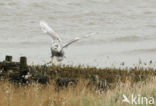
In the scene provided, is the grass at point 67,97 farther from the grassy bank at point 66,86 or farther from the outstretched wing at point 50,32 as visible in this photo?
the outstretched wing at point 50,32

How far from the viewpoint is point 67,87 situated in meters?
11.9

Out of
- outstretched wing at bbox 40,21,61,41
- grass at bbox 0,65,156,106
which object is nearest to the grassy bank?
grass at bbox 0,65,156,106

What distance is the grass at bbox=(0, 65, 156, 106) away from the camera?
9633mm

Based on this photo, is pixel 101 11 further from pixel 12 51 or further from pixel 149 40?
pixel 12 51

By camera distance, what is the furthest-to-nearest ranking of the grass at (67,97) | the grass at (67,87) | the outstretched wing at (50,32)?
the outstretched wing at (50,32)
the grass at (67,87)
the grass at (67,97)

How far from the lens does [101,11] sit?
120 ft

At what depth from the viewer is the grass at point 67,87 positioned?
9633 millimetres

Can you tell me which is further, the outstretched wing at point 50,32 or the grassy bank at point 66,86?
the outstretched wing at point 50,32

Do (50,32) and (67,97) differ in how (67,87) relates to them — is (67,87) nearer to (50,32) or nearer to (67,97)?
(67,97)

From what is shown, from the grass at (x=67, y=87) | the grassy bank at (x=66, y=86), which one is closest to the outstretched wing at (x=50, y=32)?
the grassy bank at (x=66, y=86)

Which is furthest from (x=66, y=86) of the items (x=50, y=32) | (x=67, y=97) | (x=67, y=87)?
(x=50, y=32)

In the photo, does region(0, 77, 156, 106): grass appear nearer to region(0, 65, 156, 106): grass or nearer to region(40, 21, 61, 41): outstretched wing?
region(0, 65, 156, 106): grass

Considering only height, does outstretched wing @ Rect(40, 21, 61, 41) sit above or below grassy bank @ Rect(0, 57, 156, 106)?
above

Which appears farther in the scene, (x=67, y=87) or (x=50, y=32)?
(x=50, y=32)
